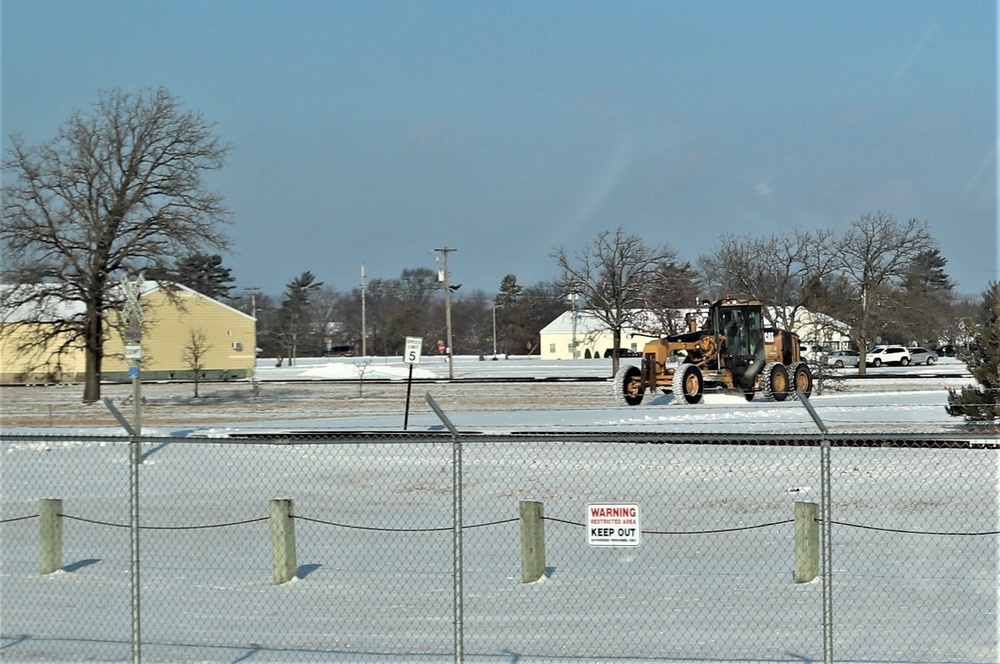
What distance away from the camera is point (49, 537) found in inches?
475

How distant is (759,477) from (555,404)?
2174 cm

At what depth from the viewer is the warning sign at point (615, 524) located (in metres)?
7.16

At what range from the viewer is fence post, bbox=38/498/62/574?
11969 mm

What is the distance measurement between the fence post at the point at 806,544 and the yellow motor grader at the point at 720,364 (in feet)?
73.5

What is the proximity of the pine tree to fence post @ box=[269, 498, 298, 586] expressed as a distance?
17.4 meters

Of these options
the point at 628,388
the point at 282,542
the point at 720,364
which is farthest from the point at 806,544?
the point at 628,388

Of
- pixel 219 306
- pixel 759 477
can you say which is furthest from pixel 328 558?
pixel 219 306

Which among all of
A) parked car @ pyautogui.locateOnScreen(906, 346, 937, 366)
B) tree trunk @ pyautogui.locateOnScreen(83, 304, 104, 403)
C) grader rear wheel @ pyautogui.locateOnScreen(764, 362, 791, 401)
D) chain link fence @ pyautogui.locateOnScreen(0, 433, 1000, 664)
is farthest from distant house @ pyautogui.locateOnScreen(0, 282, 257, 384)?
chain link fence @ pyautogui.locateOnScreen(0, 433, 1000, 664)

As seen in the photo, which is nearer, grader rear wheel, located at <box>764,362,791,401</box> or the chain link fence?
the chain link fence

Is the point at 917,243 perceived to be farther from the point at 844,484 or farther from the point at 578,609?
the point at 578,609

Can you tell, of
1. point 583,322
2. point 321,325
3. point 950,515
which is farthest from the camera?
point 321,325

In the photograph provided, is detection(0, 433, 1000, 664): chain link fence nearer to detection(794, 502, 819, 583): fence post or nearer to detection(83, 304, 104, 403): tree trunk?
detection(794, 502, 819, 583): fence post

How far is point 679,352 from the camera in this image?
120ft

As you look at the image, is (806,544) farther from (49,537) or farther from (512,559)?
(49,537)
